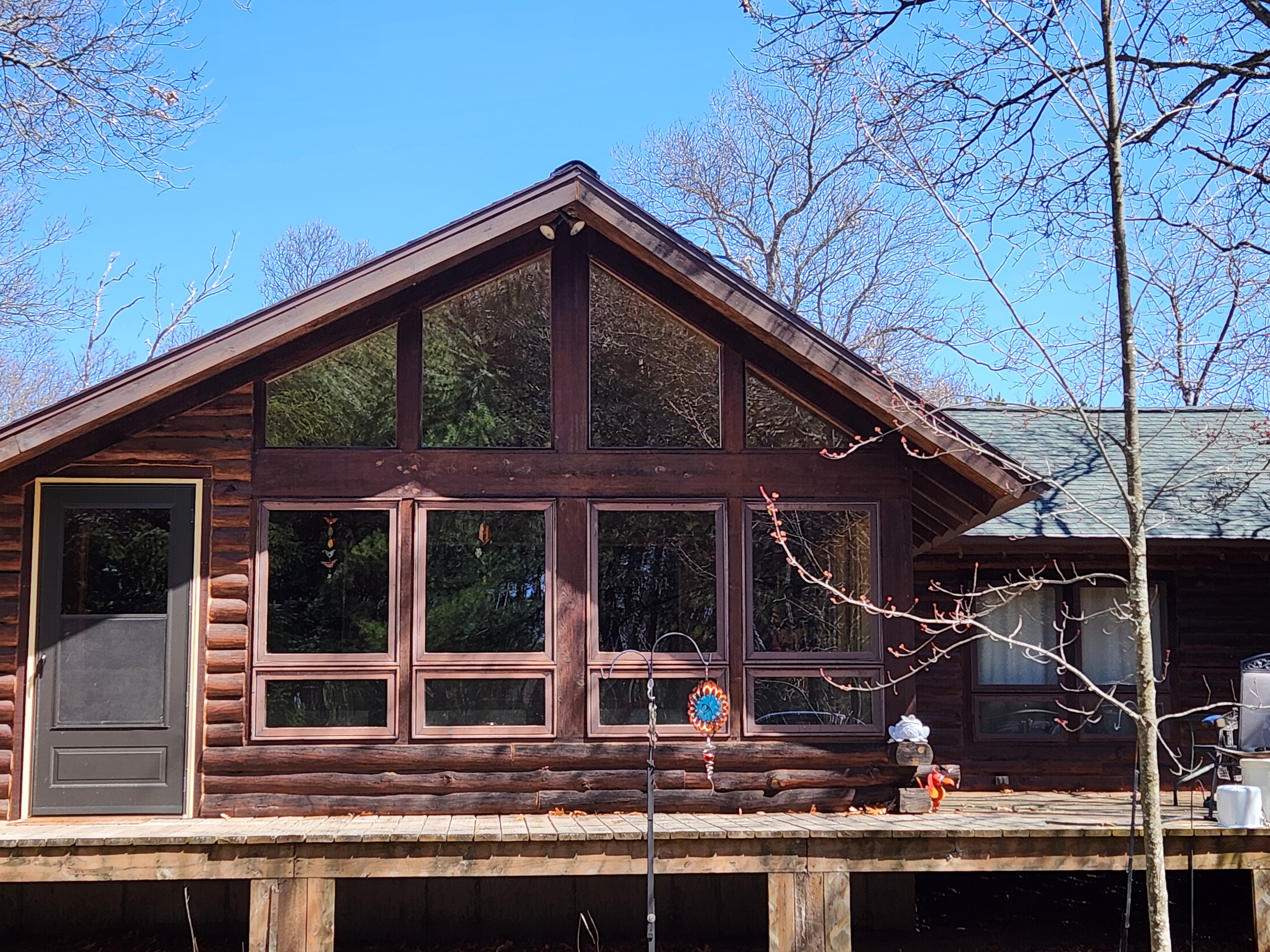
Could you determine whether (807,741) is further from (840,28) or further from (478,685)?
(840,28)

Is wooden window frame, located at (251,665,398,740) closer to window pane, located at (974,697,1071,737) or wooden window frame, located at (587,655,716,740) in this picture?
wooden window frame, located at (587,655,716,740)

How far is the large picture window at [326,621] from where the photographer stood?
28.5 ft

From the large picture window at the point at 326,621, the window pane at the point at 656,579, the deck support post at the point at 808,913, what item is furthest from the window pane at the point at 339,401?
the deck support post at the point at 808,913

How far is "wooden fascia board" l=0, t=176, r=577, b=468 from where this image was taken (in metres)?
7.98

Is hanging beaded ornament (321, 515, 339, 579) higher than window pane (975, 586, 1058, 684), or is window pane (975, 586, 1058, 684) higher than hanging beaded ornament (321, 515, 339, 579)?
hanging beaded ornament (321, 515, 339, 579)

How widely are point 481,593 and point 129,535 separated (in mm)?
2493

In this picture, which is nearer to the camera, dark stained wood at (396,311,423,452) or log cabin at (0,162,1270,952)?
log cabin at (0,162,1270,952)

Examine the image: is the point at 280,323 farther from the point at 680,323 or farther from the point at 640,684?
the point at 640,684

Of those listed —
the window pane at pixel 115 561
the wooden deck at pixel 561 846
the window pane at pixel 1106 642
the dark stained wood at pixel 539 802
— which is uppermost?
the window pane at pixel 115 561

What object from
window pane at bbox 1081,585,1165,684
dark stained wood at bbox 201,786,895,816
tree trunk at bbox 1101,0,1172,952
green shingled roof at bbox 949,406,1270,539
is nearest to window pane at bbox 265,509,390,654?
dark stained wood at bbox 201,786,895,816

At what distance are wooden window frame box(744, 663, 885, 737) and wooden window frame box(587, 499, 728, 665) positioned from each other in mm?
284

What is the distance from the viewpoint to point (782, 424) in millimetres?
9289

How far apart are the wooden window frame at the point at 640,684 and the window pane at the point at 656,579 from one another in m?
0.15

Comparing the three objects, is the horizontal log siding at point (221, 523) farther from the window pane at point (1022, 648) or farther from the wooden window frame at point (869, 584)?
the window pane at point (1022, 648)
